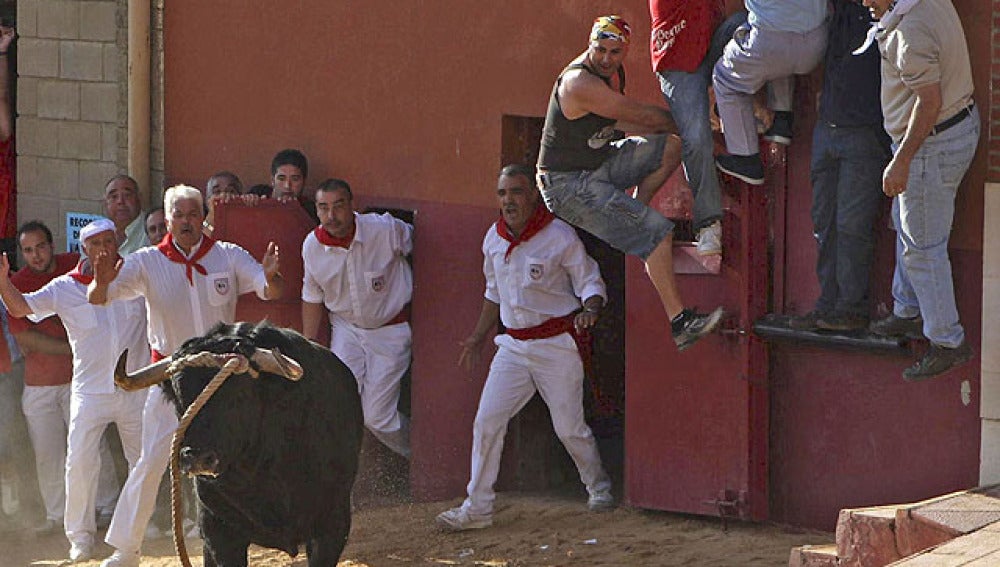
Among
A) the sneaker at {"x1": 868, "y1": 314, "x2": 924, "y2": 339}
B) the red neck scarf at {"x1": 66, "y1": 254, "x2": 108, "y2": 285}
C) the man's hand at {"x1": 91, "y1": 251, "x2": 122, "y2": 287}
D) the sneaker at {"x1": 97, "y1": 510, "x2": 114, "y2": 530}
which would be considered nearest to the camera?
the sneaker at {"x1": 868, "y1": 314, "x2": 924, "y2": 339}

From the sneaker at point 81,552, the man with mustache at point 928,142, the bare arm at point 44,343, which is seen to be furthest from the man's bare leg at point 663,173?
the bare arm at point 44,343

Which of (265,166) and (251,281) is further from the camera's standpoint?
(265,166)

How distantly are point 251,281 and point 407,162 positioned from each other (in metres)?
1.60

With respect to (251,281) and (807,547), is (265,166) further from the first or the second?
(807,547)

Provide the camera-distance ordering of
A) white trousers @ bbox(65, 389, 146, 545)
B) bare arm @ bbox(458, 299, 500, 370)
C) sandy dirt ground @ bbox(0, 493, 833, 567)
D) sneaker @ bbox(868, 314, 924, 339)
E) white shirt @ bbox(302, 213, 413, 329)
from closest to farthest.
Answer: sneaker @ bbox(868, 314, 924, 339)
sandy dirt ground @ bbox(0, 493, 833, 567)
bare arm @ bbox(458, 299, 500, 370)
white trousers @ bbox(65, 389, 146, 545)
white shirt @ bbox(302, 213, 413, 329)

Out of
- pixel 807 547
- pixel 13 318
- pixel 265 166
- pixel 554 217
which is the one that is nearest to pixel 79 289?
pixel 13 318

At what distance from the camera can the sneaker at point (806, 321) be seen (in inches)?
415

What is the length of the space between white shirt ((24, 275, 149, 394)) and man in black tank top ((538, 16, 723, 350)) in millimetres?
3351

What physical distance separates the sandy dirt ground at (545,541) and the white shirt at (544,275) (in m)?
1.17

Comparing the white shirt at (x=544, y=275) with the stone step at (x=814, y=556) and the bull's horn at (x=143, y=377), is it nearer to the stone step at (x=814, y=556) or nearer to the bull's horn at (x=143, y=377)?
the stone step at (x=814, y=556)

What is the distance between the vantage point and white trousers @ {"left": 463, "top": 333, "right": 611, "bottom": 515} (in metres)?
12.0

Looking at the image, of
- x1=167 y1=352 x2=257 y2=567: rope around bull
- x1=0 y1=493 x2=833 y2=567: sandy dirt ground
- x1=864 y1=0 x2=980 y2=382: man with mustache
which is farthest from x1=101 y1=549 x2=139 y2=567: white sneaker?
x1=864 y1=0 x2=980 y2=382: man with mustache

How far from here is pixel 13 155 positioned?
15.9 metres

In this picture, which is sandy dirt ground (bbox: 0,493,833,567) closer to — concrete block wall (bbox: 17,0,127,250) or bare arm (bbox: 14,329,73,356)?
bare arm (bbox: 14,329,73,356)
